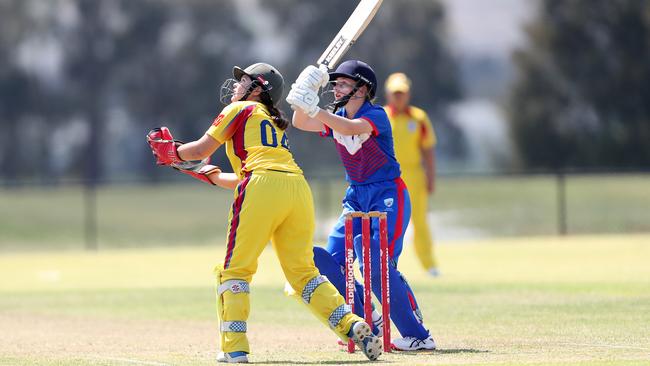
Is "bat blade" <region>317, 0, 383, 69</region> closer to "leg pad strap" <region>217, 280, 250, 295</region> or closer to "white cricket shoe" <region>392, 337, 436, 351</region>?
"leg pad strap" <region>217, 280, 250, 295</region>

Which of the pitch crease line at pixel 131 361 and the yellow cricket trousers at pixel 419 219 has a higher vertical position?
the yellow cricket trousers at pixel 419 219

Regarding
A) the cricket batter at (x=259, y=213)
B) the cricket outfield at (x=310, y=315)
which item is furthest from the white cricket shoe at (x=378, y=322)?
the cricket batter at (x=259, y=213)

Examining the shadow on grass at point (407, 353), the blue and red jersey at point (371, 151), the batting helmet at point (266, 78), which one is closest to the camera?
the shadow on grass at point (407, 353)

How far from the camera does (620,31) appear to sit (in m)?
49.1

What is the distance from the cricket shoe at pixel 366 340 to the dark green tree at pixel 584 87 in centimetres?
3975

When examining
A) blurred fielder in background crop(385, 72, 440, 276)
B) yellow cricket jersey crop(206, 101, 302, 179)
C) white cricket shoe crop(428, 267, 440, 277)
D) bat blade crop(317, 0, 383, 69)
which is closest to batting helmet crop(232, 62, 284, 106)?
yellow cricket jersey crop(206, 101, 302, 179)

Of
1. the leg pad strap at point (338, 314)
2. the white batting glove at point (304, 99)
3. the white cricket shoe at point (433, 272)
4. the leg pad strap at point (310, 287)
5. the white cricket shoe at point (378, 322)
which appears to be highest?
the white batting glove at point (304, 99)

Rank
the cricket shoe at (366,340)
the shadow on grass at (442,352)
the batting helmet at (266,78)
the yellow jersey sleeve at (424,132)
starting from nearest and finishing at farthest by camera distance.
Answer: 1. the cricket shoe at (366,340)
2. the batting helmet at (266,78)
3. the shadow on grass at (442,352)
4. the yellow jersey sleeve at (424,132)

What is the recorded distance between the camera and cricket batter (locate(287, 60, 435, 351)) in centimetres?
891

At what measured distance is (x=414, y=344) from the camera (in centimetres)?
888

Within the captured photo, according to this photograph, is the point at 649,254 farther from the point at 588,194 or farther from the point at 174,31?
the point at 174,31

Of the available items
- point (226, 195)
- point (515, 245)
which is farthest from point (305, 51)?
point (515, 245)

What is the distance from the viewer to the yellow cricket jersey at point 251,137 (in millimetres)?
8266

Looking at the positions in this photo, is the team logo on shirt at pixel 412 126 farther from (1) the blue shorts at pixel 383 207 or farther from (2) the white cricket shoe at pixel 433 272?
(1) the blue shorts at pixel 383 207
